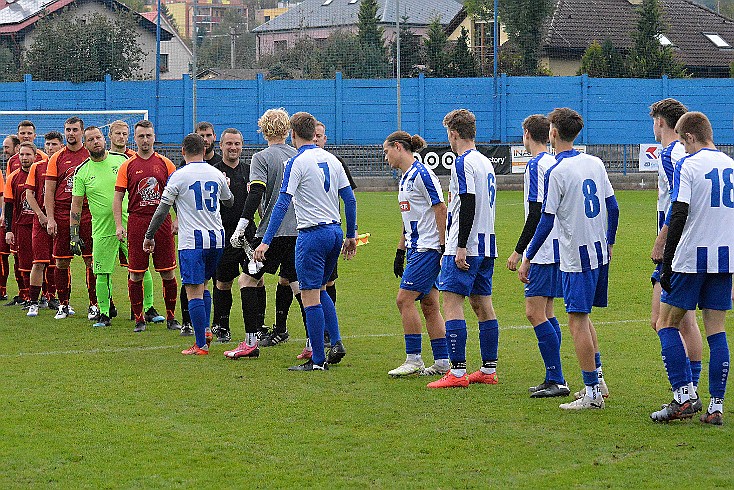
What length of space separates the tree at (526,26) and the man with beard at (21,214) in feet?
95.9

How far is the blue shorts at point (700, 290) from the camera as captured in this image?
6.58 metres

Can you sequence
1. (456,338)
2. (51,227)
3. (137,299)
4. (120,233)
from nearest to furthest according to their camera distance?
1. (456,338)
2. (120,233)
3. (137,299)
4. (51,227)

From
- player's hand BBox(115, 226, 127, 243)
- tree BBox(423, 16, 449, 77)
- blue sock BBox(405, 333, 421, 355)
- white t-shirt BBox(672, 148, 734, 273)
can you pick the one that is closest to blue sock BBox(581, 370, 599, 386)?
white t-shirt BBox(672, 148, 734, 273)

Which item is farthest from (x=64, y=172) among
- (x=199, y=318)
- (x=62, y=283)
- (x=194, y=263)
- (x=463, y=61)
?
(x=463, y=61)

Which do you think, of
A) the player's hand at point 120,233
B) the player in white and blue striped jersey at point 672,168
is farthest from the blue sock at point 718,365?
the player's hand at point 120,233

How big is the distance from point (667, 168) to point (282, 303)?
4315 mm

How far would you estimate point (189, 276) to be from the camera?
9.19 m

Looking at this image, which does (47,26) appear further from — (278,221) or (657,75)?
(278,221)

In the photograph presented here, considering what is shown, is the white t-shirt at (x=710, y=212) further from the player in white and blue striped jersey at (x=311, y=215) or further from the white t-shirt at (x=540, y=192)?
the player in white and blue striped jersey at (x=311, y=215)

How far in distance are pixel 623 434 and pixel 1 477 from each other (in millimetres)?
3676

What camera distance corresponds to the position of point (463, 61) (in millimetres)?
39438

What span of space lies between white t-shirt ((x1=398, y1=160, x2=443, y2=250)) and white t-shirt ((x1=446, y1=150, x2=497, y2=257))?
0.57ft

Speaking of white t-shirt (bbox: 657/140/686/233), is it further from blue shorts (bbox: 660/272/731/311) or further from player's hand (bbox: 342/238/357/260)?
player's hand (bbox: 342/238/357/260)

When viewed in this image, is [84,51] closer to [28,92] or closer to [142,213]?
A: [28,92]
